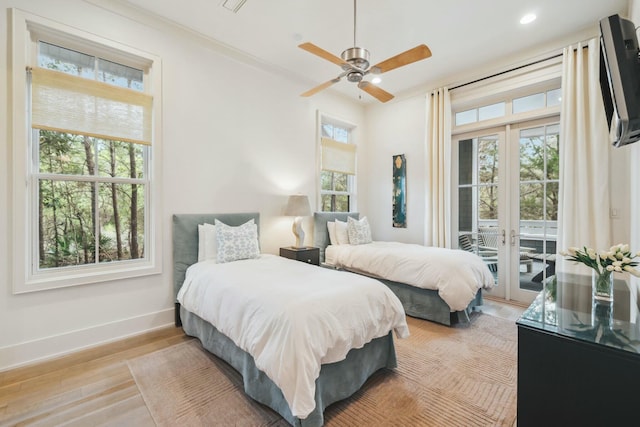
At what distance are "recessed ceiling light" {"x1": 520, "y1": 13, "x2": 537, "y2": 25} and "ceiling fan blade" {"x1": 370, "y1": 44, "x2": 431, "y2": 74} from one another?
158 cm

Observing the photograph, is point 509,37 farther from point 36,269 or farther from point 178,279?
point 36,269

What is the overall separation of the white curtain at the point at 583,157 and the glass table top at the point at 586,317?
1464mm

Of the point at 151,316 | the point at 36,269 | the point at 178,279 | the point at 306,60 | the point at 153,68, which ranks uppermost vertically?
the point at 306,60

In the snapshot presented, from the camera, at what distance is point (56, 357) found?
235 cm

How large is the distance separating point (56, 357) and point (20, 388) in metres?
0.41

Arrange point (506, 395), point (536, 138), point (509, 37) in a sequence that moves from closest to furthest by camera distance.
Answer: point (506, 395)
point (509, 37)
point (536, 138)

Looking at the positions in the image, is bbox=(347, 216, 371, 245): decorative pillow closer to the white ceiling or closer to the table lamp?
the table lamp

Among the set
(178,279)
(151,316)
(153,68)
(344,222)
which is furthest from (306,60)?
(151,316)

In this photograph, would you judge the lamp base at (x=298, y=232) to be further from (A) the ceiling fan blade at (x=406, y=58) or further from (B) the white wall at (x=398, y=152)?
(A) the ceiling fan blade at (x=406, y=58)

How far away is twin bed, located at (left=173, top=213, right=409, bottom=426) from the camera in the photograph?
1.48m

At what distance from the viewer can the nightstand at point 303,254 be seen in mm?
3611

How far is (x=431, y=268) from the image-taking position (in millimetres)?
3006

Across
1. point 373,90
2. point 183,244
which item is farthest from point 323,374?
point 373,90

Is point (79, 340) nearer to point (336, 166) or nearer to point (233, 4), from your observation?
point (233, 4)
